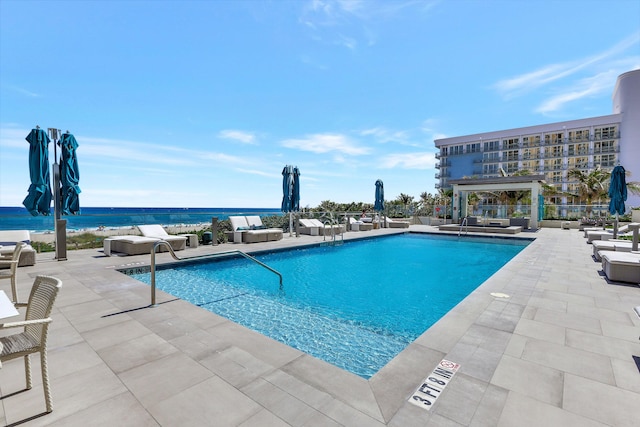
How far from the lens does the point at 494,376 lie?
2363 millimetres

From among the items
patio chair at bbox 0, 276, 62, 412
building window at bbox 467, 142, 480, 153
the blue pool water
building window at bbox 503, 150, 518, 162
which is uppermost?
building window at bbox 467, 142, 480, 153

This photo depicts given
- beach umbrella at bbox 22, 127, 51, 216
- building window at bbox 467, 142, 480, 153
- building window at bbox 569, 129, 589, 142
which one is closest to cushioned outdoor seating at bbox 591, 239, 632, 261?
beach umbrella at bbox 22, 127, 51, 216

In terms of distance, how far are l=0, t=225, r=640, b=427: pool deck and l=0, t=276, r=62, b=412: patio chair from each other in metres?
0.36

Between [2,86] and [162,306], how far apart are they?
9321 millimetres

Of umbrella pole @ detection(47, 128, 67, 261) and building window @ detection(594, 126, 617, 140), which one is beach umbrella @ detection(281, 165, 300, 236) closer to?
umbrella pole @ detection(47, 128, 67, 261)

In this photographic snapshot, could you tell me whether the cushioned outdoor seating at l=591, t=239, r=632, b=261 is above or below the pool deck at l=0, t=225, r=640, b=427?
above

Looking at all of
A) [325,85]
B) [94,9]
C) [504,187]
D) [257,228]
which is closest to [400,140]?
[504,187]

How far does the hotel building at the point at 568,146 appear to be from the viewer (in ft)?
→ 135

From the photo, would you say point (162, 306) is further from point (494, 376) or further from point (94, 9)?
point (94, 9)

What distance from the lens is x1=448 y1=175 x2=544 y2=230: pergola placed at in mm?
18047

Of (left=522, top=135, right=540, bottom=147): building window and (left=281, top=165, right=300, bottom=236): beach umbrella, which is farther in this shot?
(left=522, top=135, right=540, bottom=147): building window

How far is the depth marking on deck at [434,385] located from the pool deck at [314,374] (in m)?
0.05

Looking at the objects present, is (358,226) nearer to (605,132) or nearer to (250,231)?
(250,231)

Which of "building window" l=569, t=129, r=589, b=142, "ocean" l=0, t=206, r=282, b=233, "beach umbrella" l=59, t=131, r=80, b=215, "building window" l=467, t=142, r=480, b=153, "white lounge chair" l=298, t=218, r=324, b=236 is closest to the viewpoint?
"beach umbrella" l=59, t=131, r=80, b=215
